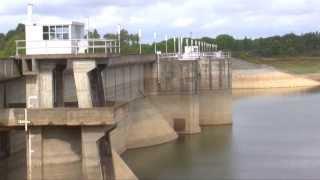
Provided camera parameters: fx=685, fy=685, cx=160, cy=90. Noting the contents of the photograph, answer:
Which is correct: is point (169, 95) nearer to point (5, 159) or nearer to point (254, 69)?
point (5, 159)

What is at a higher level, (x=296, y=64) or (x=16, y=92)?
(x=16, y=92)

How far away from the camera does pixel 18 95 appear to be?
32.8 metres

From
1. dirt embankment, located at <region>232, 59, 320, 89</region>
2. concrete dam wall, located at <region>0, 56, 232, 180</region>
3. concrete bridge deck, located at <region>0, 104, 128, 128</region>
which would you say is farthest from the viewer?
→ dirt embankment, located at <region>232, 59, 320, 89</region>

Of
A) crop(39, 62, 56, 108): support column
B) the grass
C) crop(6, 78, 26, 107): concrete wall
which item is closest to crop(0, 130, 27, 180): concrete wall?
crop(6, 78, 26, 107): concrete wall

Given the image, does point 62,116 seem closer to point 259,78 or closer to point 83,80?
point 83,80

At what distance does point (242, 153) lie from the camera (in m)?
43.1

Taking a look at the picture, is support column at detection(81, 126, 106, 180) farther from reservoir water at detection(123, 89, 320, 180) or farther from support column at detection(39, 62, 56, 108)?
reservoir water at detection(123, 89, 320, 180)

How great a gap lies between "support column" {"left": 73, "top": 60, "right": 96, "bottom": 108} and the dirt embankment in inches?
3256

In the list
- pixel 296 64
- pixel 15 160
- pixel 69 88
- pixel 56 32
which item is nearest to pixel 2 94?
pixel 15 160

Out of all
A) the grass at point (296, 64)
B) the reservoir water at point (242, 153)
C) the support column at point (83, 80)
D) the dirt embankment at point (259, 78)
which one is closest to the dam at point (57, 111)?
the support column at point (83, 80)

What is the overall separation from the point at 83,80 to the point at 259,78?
87.7 m

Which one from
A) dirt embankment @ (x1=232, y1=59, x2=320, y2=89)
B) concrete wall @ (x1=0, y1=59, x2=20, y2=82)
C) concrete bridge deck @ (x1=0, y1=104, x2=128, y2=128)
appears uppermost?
concrete wall @ (x1=0, y1=59, x2=20, y2=82)

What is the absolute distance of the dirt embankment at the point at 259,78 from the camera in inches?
4451

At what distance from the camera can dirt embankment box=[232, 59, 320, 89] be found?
11306 centimetres
